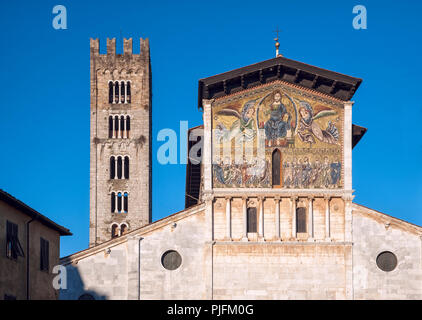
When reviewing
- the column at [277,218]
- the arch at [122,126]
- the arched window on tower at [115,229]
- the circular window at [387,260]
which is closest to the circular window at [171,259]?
the column at [277,218]

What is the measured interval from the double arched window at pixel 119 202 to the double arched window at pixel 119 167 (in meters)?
1.47

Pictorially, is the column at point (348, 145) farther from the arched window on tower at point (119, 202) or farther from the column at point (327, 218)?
the arched window on tower at point (119, 202)

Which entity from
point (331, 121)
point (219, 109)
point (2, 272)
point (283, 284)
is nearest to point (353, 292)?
point (283, 284)

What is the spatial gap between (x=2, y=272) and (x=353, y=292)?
18616 mm

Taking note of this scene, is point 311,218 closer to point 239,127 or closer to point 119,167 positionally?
point 239,127

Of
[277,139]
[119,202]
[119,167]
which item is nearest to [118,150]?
[119,167]

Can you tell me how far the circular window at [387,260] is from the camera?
43594 mm

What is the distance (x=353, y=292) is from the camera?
141 ft

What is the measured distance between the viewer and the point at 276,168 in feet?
146

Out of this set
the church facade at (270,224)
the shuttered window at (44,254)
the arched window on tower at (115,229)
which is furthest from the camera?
the arched window on tower at (115,229)

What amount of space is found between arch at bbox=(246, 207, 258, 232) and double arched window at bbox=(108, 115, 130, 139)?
32.6m

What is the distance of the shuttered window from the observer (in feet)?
126
